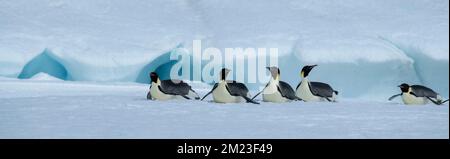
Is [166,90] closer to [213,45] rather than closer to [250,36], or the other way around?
[213,45]

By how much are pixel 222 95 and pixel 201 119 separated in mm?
1369

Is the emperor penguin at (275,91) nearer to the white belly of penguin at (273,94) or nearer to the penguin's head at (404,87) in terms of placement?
the white belly of penguin at (273,94)

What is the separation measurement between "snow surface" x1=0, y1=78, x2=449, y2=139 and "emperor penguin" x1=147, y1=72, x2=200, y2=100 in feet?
0.58

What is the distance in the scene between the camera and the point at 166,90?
5836 millimetres

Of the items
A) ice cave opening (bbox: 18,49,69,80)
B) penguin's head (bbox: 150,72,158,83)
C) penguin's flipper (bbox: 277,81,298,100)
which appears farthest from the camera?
ice cave opening (bbox: 18,49,69,80)

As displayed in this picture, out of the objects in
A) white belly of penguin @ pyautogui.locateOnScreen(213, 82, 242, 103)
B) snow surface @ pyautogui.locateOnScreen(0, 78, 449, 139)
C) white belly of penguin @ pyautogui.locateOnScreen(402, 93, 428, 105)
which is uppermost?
white belly of penguin @ pyautogui.locateOnScreen(402, 93, 428, 105)

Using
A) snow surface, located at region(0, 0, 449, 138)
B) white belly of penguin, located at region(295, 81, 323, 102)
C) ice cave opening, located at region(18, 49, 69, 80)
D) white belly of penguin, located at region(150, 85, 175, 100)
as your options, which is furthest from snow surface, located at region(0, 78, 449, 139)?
ice cave opening, located at region(18, 49, 69, 80)

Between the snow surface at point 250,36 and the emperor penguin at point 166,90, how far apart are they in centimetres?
254

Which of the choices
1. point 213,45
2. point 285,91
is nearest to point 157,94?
point 285,91

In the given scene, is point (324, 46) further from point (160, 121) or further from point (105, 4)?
point (160, 121)

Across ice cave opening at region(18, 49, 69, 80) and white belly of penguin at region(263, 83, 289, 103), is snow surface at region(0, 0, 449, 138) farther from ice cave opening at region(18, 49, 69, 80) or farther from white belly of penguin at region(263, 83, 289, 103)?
white belly of penguin at region(263, 83, 289, 103)

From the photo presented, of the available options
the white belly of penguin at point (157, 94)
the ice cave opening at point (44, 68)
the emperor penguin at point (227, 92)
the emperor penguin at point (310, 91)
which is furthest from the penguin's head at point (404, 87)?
the ice cave opening at point (44, 68)

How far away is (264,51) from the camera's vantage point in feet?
27.7

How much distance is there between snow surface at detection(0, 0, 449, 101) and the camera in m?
8.19
